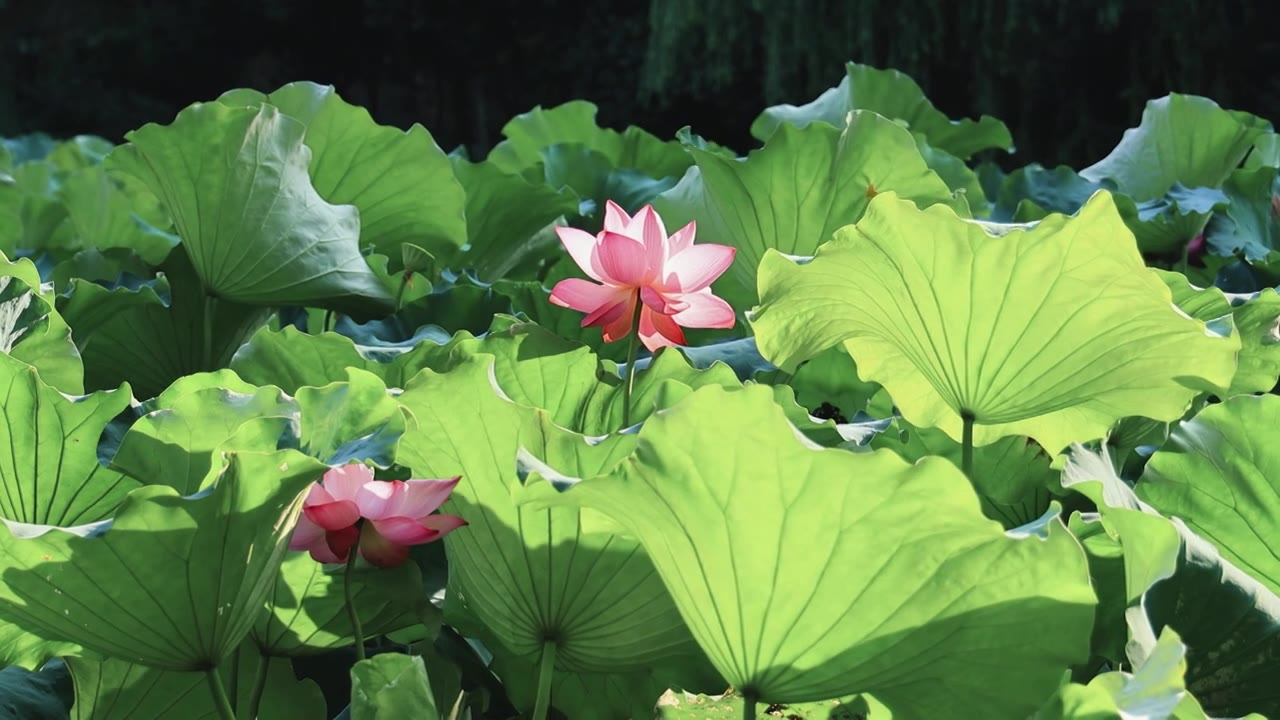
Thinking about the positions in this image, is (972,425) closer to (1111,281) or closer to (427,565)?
(1111,281)

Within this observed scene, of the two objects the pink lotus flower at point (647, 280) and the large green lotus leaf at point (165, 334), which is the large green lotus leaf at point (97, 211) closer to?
the large green lotus leaf at point (165, 334)

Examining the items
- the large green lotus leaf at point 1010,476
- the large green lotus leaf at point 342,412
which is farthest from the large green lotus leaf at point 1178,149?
the large green lotus leaf at point 342,412

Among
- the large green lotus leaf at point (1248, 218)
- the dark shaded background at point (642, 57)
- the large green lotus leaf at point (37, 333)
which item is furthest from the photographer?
the dark shaded background at point (642, 57)

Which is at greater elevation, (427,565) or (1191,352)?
(1191,352)

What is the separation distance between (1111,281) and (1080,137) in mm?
7800

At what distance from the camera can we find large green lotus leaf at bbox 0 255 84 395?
2.62ft

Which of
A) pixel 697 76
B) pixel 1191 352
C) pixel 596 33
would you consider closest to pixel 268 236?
pixel 1191 352

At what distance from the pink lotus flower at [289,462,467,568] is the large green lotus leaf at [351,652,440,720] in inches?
2.8

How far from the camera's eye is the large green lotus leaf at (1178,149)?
1.53 metres

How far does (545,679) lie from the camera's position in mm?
614

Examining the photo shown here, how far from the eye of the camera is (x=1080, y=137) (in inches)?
315

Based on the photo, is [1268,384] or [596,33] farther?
[596,33]

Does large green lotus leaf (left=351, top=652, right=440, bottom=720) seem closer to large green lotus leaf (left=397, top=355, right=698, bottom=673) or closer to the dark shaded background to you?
large green lotus leaf (left=397, top=355, right=698, bottom=673)

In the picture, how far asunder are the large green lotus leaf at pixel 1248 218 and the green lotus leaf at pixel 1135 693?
946mm
